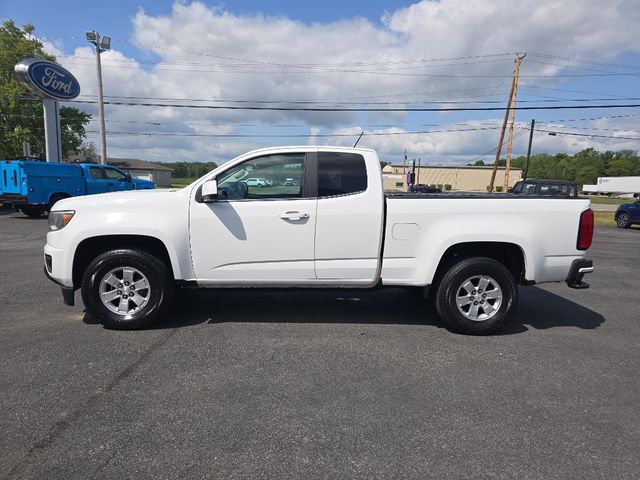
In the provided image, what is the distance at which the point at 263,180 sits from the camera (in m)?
4.56

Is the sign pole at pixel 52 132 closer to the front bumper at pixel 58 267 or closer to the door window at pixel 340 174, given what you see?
the front bumper at pixel 58 267

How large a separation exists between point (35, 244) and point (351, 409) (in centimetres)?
1033

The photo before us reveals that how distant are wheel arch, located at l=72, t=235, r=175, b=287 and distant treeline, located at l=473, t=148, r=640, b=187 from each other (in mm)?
125795

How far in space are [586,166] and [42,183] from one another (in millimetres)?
146758

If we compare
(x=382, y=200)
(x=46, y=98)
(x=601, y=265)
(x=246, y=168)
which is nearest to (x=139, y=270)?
(x=246, y=168)

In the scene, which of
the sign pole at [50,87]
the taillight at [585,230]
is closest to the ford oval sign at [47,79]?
the sign pole at [50,87]

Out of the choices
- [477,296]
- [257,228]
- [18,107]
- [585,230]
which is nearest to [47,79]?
[18,107]

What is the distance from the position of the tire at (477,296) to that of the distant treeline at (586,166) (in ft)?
408

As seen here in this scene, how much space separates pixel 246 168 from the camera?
4562 mm

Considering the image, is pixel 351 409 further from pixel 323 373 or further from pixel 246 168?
pixel 246 168

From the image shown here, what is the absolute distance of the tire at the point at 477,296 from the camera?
14.8ft

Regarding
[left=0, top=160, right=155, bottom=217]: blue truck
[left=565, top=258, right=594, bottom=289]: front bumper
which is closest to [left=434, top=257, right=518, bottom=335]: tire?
[left=565, top=258, right=594, bottom=289]: front bumper

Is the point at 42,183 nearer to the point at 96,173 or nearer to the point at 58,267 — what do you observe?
the point at 96,173

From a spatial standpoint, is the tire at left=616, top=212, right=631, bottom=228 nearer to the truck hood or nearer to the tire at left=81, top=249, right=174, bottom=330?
the truck hood
